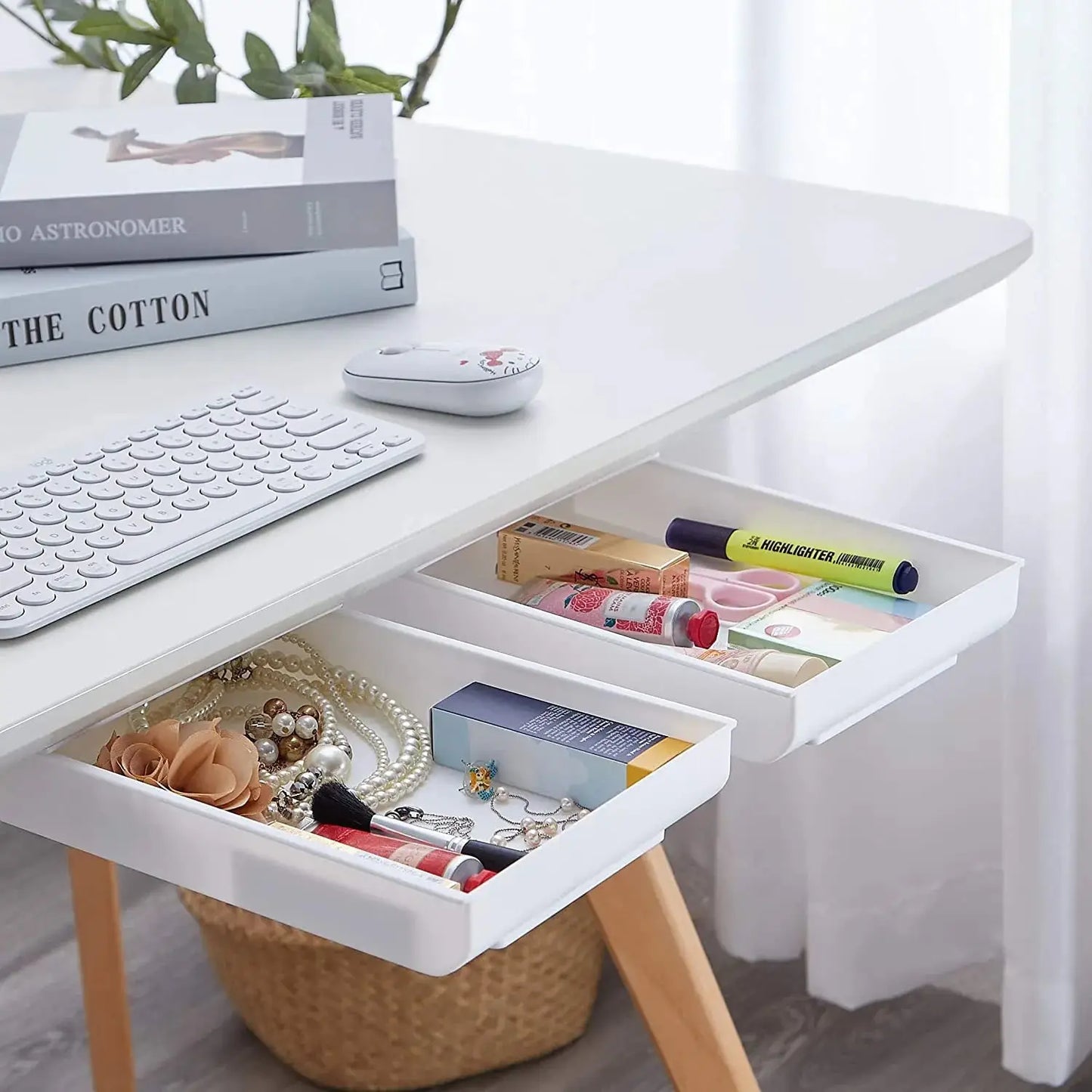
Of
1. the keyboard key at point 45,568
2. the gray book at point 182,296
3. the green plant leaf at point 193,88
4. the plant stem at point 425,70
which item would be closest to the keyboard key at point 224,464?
the keyboard key at point 45,568

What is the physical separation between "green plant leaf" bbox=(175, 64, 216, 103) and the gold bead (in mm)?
628

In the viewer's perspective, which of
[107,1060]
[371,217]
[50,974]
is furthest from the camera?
[50,974]

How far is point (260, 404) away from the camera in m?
0.80

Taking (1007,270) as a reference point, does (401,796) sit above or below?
below

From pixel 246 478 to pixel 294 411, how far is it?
0.08 meters

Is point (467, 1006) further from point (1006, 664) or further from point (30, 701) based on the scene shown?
point (30, 701)

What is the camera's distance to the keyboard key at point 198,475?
725mm

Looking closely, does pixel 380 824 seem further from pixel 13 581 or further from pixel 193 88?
pixel 193 88

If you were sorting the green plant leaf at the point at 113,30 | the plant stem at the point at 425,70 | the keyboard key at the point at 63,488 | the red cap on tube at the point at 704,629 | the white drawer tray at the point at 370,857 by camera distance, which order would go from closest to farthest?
the white drawer tray at the point at 370,857 → the keyboard key at the point at 63,488 → the red cap on tube at the point at 704,629 → the green plant leaf at the point at 113,30 → the plant stem at the point at 425,70

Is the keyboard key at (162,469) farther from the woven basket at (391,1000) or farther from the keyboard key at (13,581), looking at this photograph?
the woven basket at (391,1000)

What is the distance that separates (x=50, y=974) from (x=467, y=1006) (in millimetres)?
484

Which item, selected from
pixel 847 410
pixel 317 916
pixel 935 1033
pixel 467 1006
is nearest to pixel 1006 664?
pixel 847 410

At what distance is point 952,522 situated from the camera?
1.45 m

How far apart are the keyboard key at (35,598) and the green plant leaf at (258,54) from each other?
2.39ft
